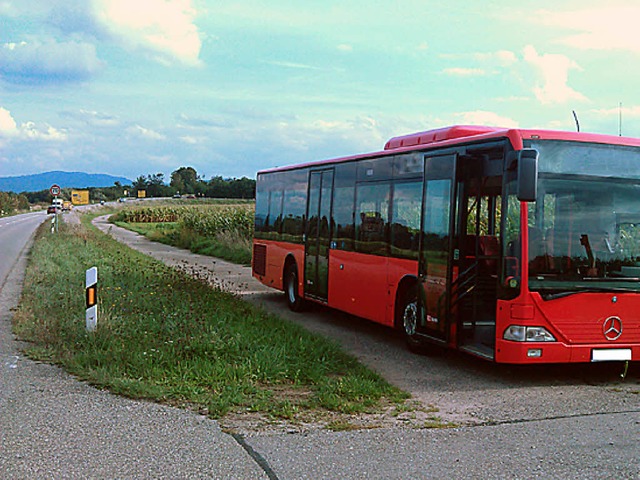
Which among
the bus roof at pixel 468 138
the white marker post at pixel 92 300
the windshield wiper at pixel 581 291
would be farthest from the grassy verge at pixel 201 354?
the bus roof at pixel 468 138

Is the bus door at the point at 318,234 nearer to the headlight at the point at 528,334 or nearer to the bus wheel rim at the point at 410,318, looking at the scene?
the bus wheel rim at the point at 410,318

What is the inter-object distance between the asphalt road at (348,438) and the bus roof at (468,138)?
9.00 ft

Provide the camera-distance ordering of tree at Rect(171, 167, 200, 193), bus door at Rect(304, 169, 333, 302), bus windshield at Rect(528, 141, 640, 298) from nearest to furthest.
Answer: bus windshield at Rect(528, 141, 640, 298)
bus door at Rect(304, 169, 333, 302)
tree at Rect(171, 167, 200, 193)

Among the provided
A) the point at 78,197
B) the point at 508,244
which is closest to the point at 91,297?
the point at 508,244

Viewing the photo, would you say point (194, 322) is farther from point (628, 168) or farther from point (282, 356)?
point (628, 168)

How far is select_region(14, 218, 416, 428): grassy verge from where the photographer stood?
7969mm

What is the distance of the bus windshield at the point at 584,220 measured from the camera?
8.93 m

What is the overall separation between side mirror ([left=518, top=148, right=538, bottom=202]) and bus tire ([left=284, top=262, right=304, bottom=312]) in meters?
7.52

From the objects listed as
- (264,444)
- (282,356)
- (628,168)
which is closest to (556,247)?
(628,168)

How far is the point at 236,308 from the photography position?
41.9ft

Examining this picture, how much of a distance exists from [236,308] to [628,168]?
243 inches

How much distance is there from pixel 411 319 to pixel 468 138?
2574 millimetres

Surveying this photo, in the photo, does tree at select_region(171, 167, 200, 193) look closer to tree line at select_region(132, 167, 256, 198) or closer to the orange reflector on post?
tree line at select_region(132, 167, 256, 198)

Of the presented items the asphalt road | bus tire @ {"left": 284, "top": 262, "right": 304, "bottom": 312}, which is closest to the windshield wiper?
the asphalt road
